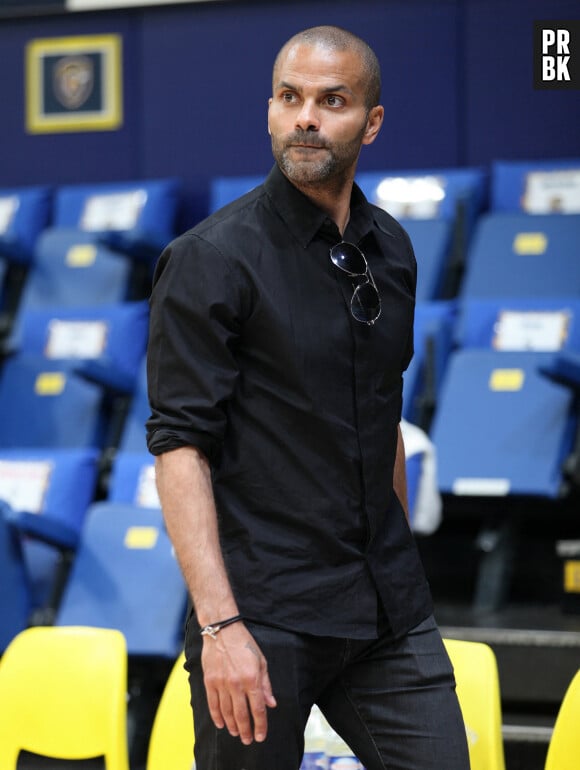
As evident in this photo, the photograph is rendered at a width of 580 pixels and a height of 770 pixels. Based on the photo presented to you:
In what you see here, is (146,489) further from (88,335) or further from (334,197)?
(334,197)

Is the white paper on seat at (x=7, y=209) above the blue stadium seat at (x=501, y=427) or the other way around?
above

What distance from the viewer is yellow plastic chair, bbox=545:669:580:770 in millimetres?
1516

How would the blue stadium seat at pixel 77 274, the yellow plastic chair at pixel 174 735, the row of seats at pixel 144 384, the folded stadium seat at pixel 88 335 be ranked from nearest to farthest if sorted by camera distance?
the yellow plastic chair at pixel 174 735 < the row of seats at pixel 144 384 < the folded stadium seat at pixel 88 335 < the blue stadium seat at pixel 77 274

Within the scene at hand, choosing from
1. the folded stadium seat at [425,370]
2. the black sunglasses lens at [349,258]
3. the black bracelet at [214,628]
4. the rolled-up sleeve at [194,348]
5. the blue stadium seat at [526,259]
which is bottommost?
the folded stadium seat at [425,370]

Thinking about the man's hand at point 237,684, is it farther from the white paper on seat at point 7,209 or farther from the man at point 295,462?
the white paper on seat at point 7,209

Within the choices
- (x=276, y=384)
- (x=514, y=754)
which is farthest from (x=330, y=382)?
(x=514, y=754)

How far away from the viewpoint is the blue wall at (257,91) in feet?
12.1

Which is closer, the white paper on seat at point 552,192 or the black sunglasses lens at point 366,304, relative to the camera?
the black sunglasses lens at point 366,304

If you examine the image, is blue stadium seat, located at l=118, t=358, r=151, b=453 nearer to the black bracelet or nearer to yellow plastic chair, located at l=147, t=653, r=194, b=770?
yellow plastic chair, located at l=147, t=653, r=194, b=770

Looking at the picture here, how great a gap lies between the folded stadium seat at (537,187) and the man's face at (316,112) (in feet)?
7.21

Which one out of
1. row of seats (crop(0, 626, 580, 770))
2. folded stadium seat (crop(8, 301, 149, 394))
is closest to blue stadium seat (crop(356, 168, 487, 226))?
folded stadium seat (crop(8, 301, 149, 394))

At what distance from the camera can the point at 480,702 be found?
5.12ft

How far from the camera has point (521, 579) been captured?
2855 mm

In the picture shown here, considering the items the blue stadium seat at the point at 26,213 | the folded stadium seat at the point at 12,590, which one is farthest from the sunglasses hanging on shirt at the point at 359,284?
the blue stadium seat at the point at 26,213
